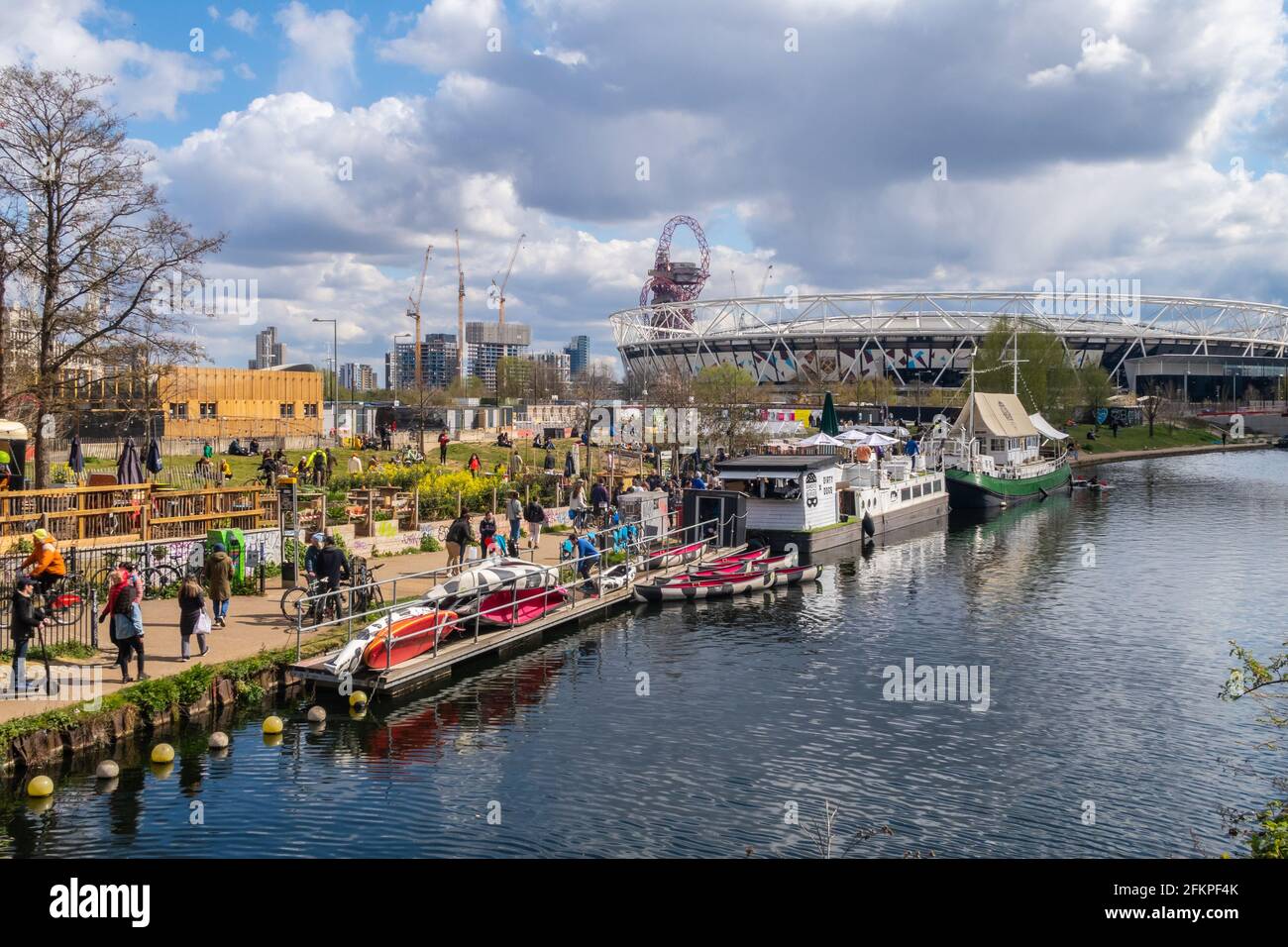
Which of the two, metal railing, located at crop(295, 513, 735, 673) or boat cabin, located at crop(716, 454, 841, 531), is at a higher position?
boat cabin, located at crop(716, 454, 841, 531)

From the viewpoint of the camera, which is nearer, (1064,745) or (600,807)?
(600,807)

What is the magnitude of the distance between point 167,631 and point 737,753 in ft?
38.1

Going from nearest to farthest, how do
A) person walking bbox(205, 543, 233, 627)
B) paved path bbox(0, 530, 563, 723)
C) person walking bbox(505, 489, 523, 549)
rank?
Answer: paved path bbox(0, 530, 563, 723)
person walking bbox(205, 543, 233, 627)
person walking bbox(505, 489, 523, 549)

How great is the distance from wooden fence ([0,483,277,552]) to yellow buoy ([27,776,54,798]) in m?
9.56

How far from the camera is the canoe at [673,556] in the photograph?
115 ft

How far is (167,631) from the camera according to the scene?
21609 mm

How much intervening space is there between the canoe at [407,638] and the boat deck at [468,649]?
0.19 meters

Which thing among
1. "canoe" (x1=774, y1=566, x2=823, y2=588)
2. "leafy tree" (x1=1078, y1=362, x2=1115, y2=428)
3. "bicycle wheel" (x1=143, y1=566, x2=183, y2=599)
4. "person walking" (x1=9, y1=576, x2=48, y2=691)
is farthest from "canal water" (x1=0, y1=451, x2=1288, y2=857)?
"leafy tree" (x1=1078, y1=362, x2=1115, y2=428)

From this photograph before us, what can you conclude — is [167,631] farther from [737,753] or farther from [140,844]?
[737,753]

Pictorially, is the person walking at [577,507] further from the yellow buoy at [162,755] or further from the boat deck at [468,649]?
the yellow buoy at [162,755]

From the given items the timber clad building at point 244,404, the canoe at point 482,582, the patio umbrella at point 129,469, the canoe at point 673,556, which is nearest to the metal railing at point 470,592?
the canoe at point 482,582

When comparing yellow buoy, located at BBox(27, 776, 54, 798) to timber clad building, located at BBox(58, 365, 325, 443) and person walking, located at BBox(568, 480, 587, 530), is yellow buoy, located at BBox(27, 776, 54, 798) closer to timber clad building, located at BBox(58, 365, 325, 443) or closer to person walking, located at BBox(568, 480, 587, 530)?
person walking, located at BBox(568, 480, 587, 530)

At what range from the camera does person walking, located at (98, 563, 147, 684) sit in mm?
18109
